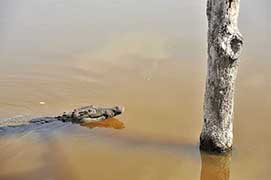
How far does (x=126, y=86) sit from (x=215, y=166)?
288 centimetres

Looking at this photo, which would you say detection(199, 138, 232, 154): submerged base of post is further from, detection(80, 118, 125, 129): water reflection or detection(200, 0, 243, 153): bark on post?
detection(80, 118, 125, 129): water reflection

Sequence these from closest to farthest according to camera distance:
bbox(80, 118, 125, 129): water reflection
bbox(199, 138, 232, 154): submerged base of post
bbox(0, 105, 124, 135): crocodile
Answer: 1. bbox(199, 138, 232, 154): submerged base of post
2. bbox(0, 105, 124, 135): crocodile
3. bbox(80, 118, 125, 129): water reflection

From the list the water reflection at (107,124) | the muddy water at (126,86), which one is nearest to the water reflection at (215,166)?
the muddy water at (126,86)

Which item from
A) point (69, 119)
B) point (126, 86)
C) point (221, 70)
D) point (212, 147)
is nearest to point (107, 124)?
point (69, 119)

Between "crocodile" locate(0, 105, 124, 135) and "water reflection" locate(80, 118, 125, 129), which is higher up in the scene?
"crocodile" locate(0, 105, 124, 135)

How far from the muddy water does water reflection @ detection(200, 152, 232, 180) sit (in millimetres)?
13

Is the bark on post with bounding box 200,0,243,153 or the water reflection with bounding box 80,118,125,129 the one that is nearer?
the bark on post with bounding box 200,0,243,153

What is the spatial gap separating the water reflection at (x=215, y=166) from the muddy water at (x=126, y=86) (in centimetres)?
1

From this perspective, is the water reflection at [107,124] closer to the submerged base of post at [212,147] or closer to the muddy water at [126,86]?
the muddy water at [126,86]

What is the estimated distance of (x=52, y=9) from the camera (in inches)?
512

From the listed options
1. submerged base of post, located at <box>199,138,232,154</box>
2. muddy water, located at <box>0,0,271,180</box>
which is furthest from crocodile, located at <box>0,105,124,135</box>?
submerged base of post, located at <box>199,138,232,154</box>

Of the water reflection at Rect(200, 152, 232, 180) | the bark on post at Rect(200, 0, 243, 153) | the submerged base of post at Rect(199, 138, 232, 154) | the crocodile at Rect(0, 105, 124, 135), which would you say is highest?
the bark on post at Rect(200, 0, 243, 153)

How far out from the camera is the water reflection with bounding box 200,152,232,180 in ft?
21.1

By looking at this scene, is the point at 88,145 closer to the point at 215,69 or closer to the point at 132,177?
the point at 132,177
